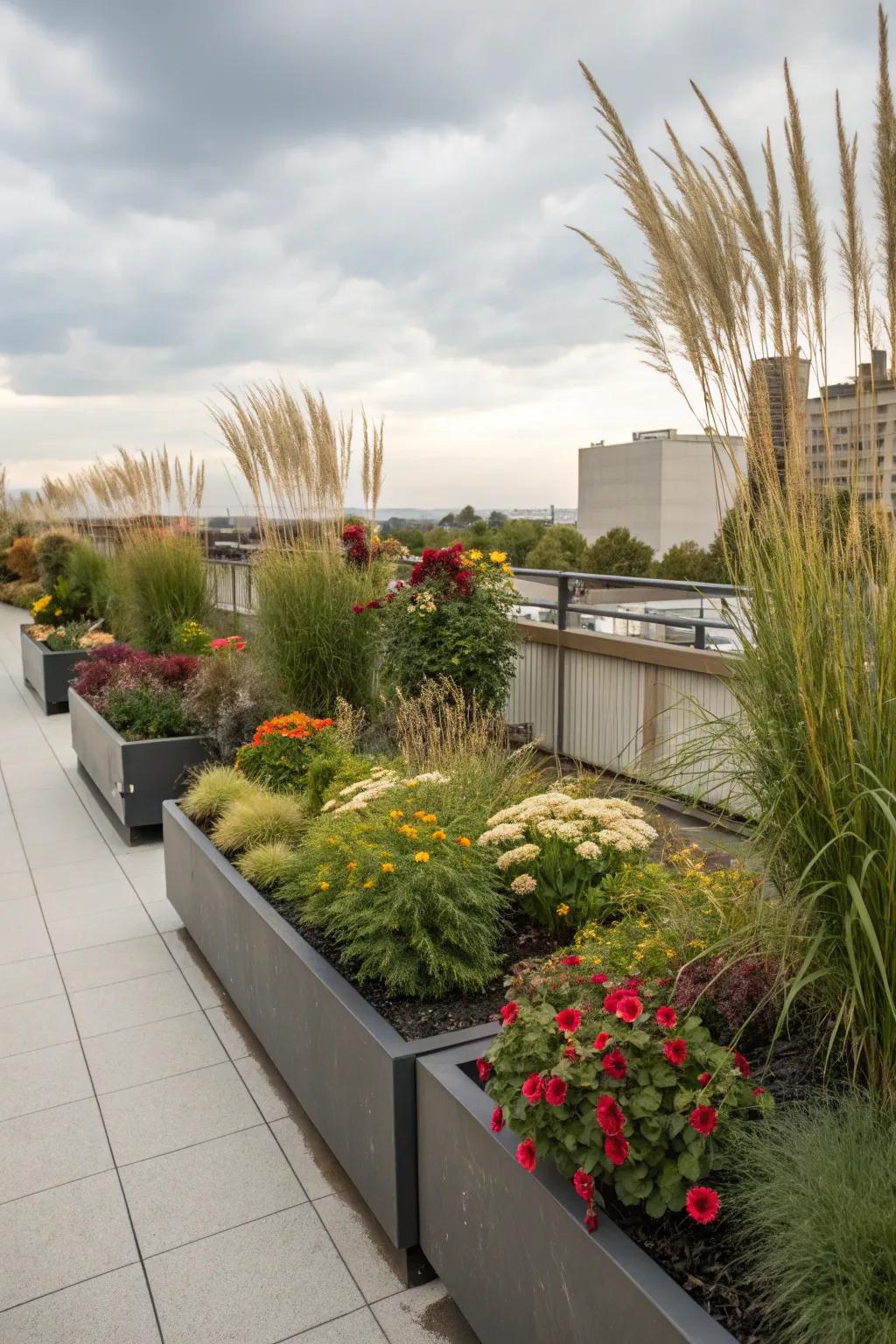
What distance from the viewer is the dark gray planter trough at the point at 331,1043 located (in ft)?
6.18

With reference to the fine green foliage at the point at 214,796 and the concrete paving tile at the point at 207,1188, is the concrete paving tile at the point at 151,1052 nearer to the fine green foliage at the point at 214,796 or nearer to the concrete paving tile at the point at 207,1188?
the concrete paving tile at the point at 207,1188

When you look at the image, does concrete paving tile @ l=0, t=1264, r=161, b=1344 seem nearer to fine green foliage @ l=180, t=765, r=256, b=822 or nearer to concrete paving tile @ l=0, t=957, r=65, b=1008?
concrete paving tile @ l=0, t=957, r=65, b=1008

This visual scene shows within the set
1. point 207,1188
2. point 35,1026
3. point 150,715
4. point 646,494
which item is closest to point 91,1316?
point 207,1188

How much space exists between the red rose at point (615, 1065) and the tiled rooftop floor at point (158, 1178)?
78 cm

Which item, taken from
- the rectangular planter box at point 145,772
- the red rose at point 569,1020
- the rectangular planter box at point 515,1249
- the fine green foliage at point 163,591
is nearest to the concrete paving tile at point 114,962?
the rectangular planter box at point 145,772

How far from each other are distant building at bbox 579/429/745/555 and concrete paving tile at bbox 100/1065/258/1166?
74.5 meters

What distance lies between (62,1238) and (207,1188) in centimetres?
33

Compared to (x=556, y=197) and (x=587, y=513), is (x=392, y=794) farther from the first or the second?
(x=587, y=513)

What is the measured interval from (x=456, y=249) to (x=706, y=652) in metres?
3.51

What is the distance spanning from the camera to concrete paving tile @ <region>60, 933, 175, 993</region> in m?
3.43

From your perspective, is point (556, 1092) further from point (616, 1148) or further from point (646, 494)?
point (646, 494)

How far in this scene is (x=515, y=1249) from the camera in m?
1.53

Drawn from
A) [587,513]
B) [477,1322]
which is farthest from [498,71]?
[587,513]

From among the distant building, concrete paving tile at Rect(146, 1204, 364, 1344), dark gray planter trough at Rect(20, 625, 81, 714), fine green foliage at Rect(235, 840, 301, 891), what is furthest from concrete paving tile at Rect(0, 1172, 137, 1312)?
the distant building
